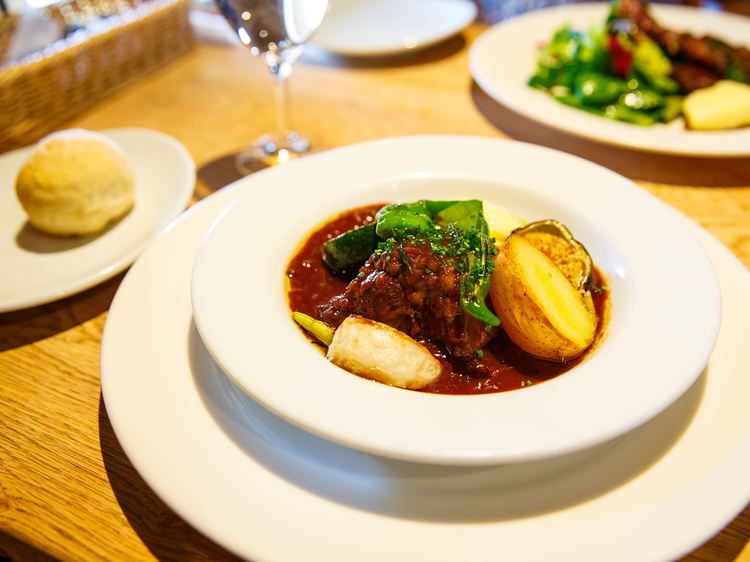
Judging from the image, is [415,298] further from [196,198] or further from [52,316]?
[196,198]

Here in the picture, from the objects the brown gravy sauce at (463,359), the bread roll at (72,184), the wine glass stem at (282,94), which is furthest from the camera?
the wine glass stem at (282,94)

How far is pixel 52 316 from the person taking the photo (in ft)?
6.62

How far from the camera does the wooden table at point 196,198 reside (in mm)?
1306

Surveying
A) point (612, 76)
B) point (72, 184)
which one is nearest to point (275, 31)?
point (72, 184)

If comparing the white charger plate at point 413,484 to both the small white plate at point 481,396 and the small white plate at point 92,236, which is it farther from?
the small white plate at point 92,236

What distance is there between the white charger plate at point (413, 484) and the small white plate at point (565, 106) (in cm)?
142

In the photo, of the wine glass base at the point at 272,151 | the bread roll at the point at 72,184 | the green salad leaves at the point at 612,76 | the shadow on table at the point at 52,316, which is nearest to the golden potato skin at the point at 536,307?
the shadow on table at the point at 52,316

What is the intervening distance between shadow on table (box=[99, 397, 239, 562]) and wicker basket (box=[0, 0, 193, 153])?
8.23 ft

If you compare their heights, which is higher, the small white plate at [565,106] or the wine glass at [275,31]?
the wine glass at [275,31]

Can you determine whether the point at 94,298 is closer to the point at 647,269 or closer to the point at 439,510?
the point at 439,510

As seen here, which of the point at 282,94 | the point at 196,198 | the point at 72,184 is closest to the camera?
the point at 72,184

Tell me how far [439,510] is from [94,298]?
1606 mm

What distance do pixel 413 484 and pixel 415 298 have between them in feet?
1.80

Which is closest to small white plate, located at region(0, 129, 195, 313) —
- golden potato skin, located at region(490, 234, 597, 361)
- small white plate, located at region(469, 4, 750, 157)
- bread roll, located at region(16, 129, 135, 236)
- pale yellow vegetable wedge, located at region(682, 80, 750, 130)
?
bread roll, located at region(16, 129, 135, 236)
